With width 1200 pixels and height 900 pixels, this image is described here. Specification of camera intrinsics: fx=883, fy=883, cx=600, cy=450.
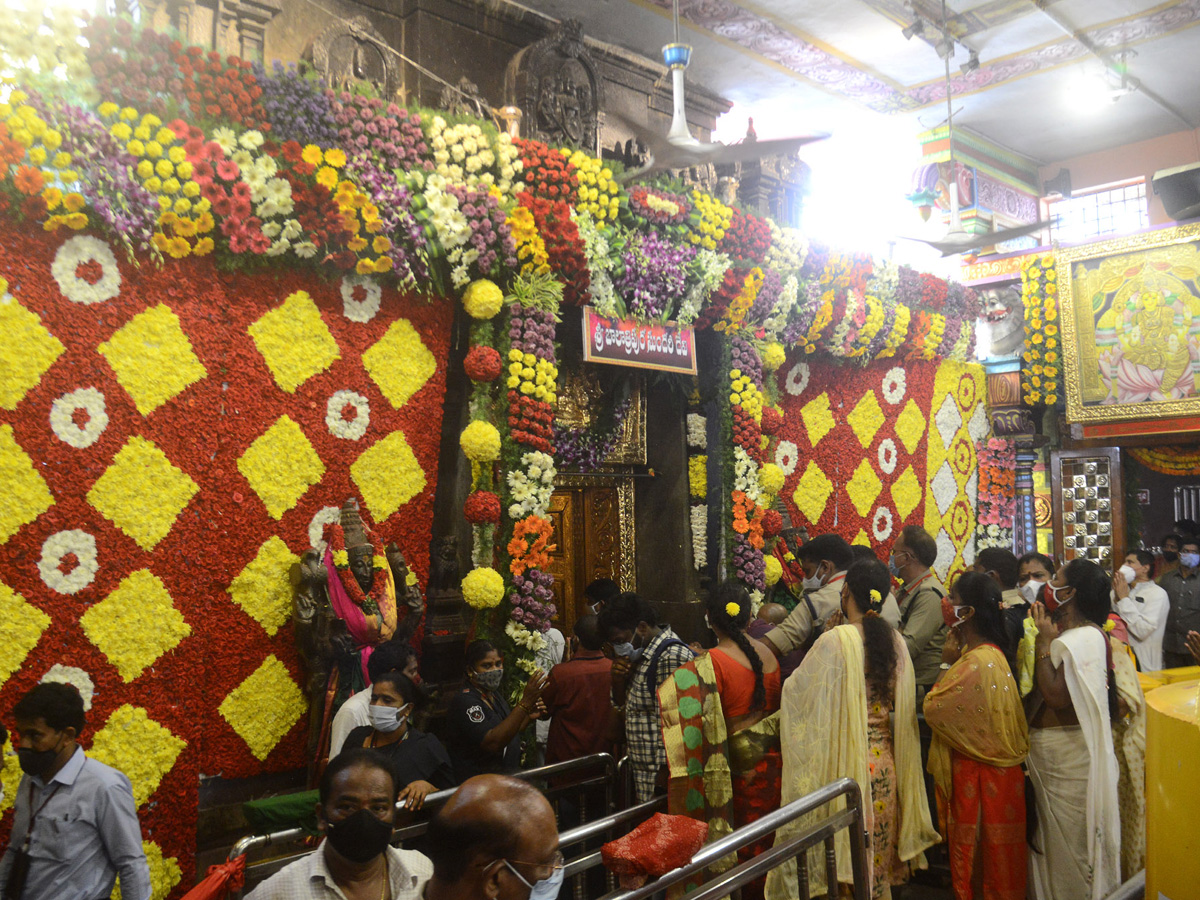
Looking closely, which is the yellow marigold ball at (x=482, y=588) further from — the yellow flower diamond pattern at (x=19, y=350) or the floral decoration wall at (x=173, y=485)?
the yellow flower diamond pattern at (x=19, y=350)

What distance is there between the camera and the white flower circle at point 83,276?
462cm

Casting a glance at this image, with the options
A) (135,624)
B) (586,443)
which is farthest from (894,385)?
(135,624)

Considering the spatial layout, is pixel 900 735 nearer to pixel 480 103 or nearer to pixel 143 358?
pixel 143 358

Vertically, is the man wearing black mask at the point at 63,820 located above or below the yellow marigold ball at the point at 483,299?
below

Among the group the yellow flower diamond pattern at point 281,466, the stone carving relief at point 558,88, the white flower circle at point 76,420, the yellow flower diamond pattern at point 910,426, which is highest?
the stone carving relief at point 558,88

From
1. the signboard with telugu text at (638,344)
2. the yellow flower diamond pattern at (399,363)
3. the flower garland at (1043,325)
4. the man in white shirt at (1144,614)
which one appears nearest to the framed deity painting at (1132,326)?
the flower garland at (1043,325)

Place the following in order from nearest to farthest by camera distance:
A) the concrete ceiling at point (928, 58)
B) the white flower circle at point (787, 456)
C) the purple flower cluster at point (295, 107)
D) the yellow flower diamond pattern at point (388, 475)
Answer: the purple flower cluster at point (295, 107) → the yellow flower diamond pattern at point (388, 475) → the white flower circle at point (787, 456) → the concrete ceiling at point (928, 58)

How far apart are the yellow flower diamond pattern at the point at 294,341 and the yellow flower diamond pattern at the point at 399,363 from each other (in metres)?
0.31

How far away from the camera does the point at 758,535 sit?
7.71m

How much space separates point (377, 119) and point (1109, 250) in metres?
8.80

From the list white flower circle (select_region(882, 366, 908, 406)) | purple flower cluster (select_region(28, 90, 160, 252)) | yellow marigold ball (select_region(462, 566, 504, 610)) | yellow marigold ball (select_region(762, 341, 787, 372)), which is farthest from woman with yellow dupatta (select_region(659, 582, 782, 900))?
white flower circle (select_region(882, 366, 908, 406))

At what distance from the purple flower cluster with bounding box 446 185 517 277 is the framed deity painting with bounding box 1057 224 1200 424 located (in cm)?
785

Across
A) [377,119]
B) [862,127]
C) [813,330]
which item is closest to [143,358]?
[377,119]

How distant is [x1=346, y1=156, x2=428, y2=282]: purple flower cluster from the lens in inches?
212
